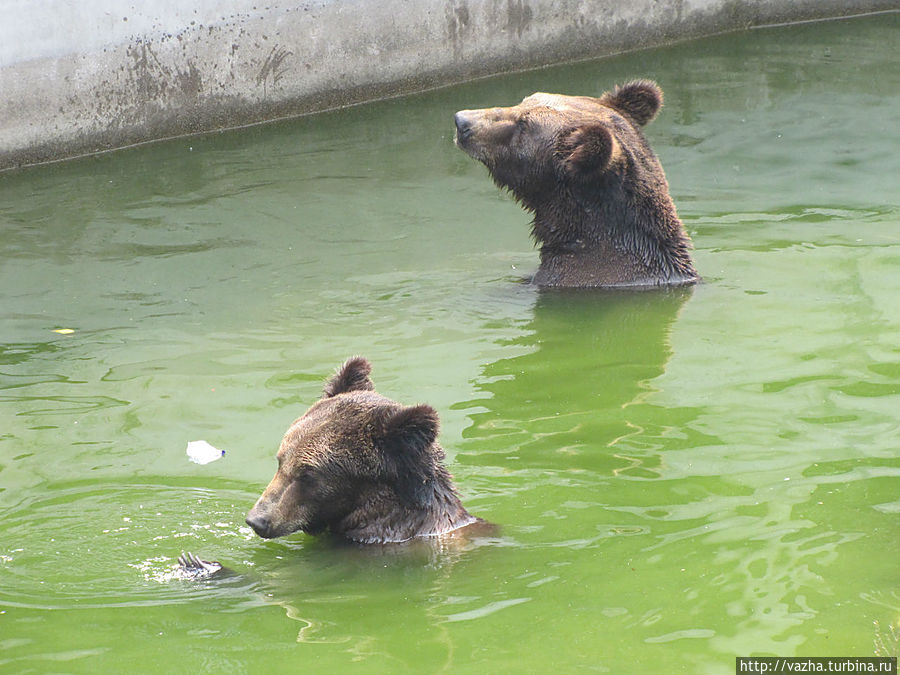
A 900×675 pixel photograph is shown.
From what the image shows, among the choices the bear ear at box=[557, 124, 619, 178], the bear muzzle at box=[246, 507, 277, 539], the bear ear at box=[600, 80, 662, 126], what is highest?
the bear ear at box=[600, 80, 662, 126]

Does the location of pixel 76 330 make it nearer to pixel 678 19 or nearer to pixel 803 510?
pixel 803 510

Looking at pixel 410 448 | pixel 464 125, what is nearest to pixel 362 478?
pixel 410 448

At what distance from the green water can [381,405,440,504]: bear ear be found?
1.12ft

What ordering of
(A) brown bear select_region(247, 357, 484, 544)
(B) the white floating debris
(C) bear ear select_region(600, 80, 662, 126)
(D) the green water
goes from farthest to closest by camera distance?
(C) bear ear select_region(600, 80, 662, 126), (B) the white floating debris, (A) brown bear select_region(247, 357, 484, 544), (D) the green water

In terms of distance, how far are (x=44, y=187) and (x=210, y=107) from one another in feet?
8.56

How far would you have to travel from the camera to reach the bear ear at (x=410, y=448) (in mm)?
6281

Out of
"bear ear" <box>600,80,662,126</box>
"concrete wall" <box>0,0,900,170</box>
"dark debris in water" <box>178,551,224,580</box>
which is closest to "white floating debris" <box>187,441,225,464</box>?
"dark debris in water" <box>178,551,224,580</box>

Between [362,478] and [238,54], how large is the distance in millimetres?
10354

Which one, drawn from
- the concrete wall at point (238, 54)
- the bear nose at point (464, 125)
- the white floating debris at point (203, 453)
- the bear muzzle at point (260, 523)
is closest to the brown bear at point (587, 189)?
the bear nose at point (464, 125)

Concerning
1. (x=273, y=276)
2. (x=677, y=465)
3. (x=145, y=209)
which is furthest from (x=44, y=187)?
(x=677, y=465)

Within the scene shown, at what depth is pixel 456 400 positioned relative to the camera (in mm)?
8500

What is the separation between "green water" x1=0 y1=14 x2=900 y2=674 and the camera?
5.73 m

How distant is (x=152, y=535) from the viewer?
6738 mm

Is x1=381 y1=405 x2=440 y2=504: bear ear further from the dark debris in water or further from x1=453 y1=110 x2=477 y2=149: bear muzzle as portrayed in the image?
x1=453 y1=110 x2=477 y2=149: bear muzzle
